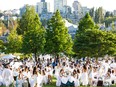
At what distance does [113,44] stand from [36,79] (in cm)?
2567

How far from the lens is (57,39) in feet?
164

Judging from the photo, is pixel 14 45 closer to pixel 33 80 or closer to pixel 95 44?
pixel 95 44

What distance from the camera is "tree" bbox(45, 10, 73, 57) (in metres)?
49.5

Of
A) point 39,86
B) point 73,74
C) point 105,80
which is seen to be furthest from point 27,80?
point 105,80

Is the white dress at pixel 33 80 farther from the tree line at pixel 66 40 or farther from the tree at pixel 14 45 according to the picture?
the tree at pixel 14 45

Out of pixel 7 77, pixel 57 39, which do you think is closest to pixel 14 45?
pixel 57 39

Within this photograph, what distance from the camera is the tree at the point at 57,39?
49.5 meters

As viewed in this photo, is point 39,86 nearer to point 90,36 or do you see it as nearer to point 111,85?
point 111,85

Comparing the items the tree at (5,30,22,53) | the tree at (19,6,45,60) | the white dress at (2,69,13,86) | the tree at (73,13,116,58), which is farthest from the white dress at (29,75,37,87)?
the tree at (5,30,22,53)

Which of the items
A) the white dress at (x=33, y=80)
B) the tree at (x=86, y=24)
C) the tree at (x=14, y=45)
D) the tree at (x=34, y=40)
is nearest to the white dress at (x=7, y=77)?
the white dress at (x=33, y=80)

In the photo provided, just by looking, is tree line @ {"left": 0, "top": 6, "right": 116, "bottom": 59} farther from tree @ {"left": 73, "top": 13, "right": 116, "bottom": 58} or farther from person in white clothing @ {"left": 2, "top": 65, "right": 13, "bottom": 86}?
person in white clothing @ {"left": 2, "top": 65, "right": 13, "bottom": 86}

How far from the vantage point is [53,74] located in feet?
98.5

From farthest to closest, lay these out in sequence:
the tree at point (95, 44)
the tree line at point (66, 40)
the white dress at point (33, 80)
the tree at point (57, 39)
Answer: the tree at point (57, 39) < the tree line at point (66, 40) < the tree at point (95, 44) < the white dress at point (33, 80)

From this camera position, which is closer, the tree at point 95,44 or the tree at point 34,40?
the tree at point 95,44
